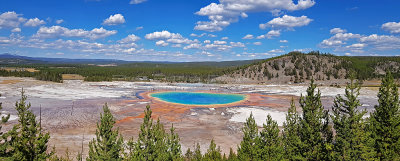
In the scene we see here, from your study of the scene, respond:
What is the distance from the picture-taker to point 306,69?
122 m

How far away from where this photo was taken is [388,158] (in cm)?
2020

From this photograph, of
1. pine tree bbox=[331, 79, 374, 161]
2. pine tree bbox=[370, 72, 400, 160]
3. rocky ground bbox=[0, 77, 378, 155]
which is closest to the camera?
pine tree bbox=[331, 79, 374, 161]

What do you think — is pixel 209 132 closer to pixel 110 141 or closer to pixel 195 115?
pixel 195 115

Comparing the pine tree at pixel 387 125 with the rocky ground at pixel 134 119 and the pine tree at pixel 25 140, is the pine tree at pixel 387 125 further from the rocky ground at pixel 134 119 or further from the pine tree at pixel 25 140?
the pine tree at pixel 25 140

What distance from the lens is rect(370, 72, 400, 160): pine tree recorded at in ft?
67.8

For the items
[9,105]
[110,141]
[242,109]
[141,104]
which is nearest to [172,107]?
[141,104]

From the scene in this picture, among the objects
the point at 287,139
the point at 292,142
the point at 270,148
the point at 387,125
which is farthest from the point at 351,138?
the point at 387,125

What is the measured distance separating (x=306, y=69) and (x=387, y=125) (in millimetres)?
107111

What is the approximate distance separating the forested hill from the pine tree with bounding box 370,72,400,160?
9205 centimetres

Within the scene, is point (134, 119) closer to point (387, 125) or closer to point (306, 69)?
point (387, 125)

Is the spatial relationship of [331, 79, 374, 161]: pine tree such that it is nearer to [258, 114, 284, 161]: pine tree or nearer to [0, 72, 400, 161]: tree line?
[0, 72, 400, 161]: tree line

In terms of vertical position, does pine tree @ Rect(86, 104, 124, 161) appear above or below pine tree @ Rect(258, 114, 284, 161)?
above

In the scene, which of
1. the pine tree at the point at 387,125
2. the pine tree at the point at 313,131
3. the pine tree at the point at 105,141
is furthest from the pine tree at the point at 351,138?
the pine tree at the point at 105,141

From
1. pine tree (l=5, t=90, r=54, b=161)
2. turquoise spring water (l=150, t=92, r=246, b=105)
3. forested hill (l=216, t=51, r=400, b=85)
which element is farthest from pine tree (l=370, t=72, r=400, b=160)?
forested hill (l=216, t=51, r=400, b=85)
